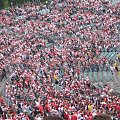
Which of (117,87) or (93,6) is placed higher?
Answer: (93,6)

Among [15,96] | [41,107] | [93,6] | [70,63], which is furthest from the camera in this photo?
[93,6]

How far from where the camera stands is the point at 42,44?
5588 cm

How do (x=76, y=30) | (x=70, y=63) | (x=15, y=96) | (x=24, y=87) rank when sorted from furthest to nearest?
(x=76, y=30)
(x=70, y=63)
(x=24, y=87)
(x=15, y=96)

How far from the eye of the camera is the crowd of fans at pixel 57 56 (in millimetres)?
30234

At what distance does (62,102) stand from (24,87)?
8344 millimetres

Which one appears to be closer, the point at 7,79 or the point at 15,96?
the point at 15,96

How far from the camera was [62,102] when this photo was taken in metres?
30.9

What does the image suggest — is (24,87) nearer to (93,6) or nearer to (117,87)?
(117,87)

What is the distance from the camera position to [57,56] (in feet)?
162

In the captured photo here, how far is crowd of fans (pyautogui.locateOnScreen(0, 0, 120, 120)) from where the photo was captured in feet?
99.2

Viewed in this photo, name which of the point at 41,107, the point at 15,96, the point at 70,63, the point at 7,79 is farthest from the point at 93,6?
the point at 41,107

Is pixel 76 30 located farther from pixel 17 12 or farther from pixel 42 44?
pixel 17 12

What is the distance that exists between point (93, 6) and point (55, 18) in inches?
284

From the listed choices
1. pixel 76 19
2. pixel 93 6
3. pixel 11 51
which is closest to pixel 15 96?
pixel 11 51
